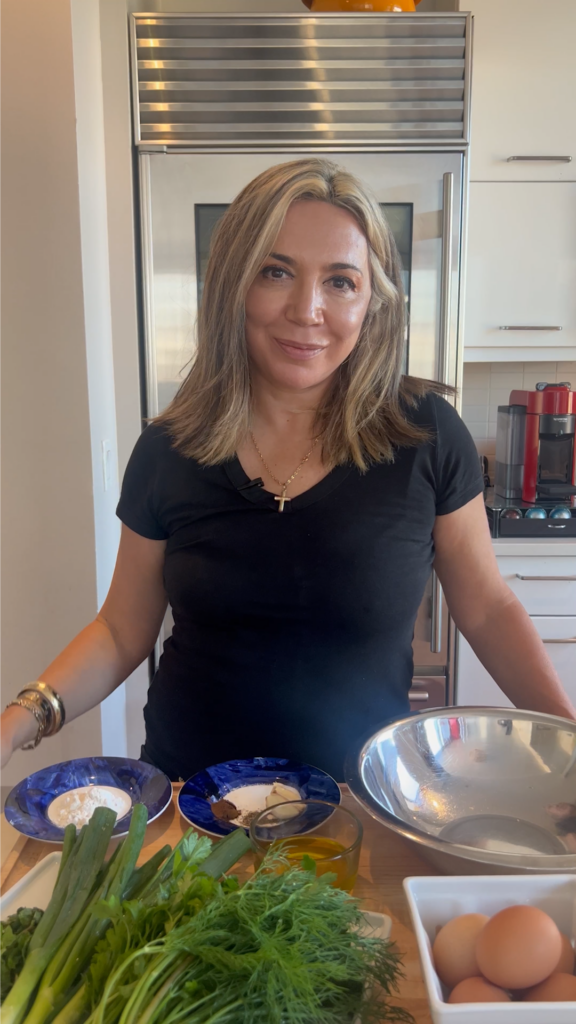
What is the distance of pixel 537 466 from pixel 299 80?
127 cm

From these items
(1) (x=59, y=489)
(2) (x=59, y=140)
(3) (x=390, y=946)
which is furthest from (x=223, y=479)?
(2) (x=59, y=140)

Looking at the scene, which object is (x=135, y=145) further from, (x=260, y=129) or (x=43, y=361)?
(x=43, y=361)

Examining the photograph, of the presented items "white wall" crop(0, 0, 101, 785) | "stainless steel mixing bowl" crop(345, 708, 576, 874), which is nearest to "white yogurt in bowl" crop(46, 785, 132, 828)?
"stainless steel mixing bowl" crop(345, 708, 576, 874)

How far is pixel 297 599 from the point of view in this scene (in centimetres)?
104

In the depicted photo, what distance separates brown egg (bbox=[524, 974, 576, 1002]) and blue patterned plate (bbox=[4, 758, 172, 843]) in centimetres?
42

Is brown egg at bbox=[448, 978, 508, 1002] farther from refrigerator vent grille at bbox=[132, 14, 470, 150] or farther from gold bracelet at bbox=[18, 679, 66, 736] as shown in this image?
refrigerator vent grille at bbox=[132, 14, 470, 150]

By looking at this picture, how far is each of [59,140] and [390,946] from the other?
5.63 feet

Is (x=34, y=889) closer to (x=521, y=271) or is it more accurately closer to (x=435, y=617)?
(x=435, y=617)

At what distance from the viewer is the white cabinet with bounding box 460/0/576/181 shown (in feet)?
6.98

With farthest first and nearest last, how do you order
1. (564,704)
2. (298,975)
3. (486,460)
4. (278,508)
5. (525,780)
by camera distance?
(486,460)
(278,508)
(564,704)
(525,780)
(298,975)

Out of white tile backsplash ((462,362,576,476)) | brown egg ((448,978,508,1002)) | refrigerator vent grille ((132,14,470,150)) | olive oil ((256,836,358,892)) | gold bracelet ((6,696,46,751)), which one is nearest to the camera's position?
brown egg ((448,978,508,1002))

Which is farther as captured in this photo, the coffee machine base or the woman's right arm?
the coffee machine base

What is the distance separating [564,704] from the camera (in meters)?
0.90

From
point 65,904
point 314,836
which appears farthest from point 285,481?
point 65,904
